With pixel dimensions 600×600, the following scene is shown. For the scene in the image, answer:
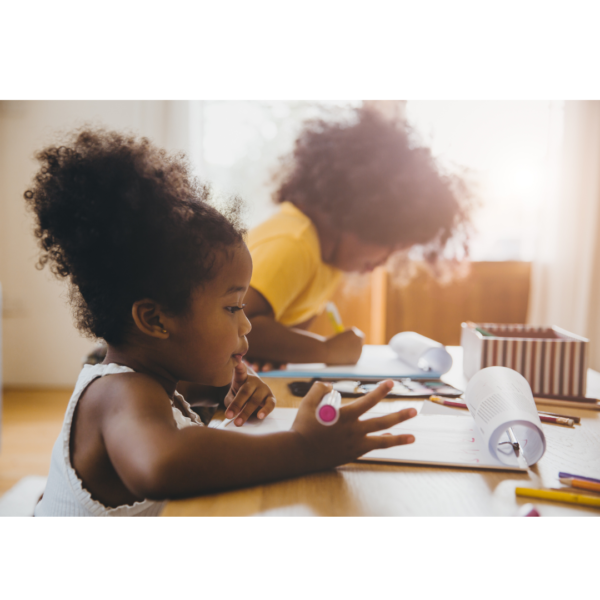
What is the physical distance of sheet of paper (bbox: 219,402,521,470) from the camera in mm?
468

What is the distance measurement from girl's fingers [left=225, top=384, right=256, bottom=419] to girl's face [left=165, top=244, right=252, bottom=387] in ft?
0.22

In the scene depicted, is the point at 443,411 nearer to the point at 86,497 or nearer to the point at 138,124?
the point at 86,497

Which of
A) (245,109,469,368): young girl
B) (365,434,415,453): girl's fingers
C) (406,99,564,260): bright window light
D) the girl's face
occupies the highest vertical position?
(406,99,564,260): bright window light

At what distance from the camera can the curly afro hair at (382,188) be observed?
47.4 inches

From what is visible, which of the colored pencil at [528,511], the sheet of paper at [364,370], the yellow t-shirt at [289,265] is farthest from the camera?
the yellow t-shirt at [289,265]

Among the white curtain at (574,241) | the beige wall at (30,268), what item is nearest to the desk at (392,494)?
the white curtain at (574,241)

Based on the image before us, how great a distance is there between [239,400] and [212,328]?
138mm

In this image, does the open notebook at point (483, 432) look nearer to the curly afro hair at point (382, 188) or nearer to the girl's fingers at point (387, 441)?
the girl's fingers at point (387, 441)

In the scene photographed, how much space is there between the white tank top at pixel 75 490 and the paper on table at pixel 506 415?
0.28m

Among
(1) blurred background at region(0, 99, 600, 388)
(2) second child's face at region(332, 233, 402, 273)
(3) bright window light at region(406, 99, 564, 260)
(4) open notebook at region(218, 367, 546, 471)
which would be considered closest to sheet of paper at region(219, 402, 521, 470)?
(4) open notebook at region(218, 367, 546, 471)

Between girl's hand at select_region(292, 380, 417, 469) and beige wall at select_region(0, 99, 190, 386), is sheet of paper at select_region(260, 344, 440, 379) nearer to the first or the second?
girl's hand at select_region(292, 380, 417, 469)

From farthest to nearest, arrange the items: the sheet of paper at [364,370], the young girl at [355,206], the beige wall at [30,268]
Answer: the beige wall at [30,268], the young girl at [355,206], the sheet of paper at [364,370]

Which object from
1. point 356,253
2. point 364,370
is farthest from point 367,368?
point 356,253
